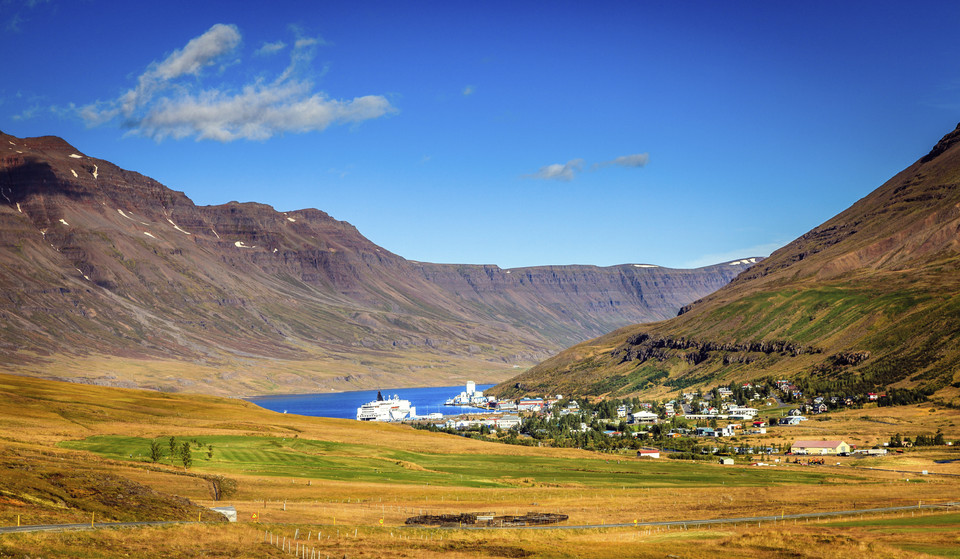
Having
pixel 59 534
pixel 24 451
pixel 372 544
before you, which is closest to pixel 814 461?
pixel 372 544

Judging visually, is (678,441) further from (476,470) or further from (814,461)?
(476,470)

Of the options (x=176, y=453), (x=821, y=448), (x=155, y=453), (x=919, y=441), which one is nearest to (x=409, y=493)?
(x=155, y=453)

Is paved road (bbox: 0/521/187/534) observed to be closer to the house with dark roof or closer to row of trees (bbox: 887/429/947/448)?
the house with dark roof

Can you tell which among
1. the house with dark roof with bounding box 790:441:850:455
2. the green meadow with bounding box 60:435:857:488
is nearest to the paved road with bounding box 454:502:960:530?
the green meadow with bounding box 60:435:857:488

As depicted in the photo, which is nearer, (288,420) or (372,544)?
(372,544)

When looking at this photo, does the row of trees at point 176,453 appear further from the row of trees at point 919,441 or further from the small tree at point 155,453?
the row of trees at point 919,441

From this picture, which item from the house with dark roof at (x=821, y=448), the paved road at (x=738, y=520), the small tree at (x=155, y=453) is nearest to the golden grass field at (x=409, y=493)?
the paved road at (x=738, y=520)
